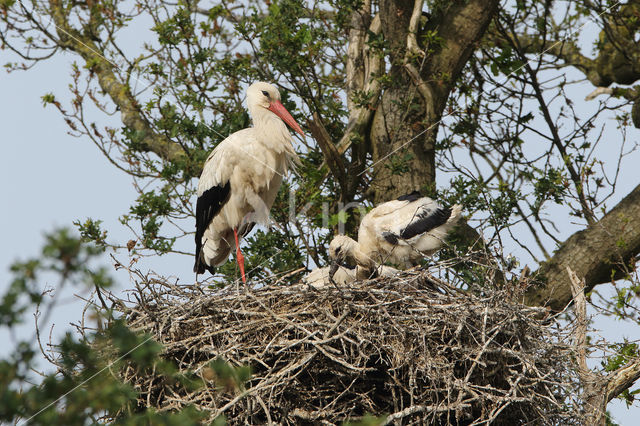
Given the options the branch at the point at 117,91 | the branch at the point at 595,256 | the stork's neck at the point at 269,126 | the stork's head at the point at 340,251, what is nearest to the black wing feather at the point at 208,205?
the stork's neck at the point at 269,126

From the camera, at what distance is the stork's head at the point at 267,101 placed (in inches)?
243

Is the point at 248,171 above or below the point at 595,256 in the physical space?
above

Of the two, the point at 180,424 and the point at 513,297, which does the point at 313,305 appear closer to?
the point at 513,297

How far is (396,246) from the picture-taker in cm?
564

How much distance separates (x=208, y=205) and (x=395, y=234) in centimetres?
139

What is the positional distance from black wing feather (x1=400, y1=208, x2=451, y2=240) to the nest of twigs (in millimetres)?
1062

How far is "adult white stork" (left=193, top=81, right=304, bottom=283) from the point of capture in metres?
5.98

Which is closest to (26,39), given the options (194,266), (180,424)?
(194,266)

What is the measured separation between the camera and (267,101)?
20.3ft

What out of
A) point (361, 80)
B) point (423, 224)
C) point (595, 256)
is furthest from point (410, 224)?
point (361, 80)

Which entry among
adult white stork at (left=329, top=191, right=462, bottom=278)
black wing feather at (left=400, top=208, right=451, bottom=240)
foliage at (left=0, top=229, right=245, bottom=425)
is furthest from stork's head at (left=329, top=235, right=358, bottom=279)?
foliage at (left=0, top=229, right=245, bottom=425)

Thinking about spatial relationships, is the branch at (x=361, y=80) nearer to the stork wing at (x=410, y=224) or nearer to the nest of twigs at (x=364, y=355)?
the stork wing at (x=410, y=224)

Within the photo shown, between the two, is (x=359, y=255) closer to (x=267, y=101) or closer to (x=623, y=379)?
(x=267, y=101)

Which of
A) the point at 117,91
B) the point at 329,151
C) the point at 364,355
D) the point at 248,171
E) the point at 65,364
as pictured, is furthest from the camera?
the point at 117,91
